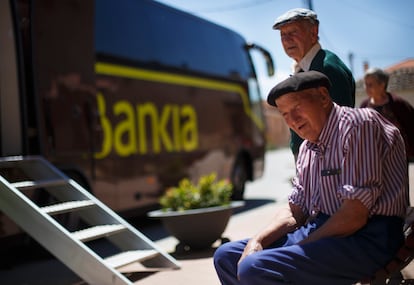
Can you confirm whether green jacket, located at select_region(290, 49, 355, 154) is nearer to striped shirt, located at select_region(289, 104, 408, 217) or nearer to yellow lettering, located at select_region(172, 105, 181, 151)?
striped shirt, located at select_region(289, 104, 408, 217)

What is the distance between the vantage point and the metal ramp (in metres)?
5.17

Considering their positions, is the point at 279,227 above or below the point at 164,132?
below

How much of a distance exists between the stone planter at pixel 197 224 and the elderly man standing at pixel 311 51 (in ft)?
10.1

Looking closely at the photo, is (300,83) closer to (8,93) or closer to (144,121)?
(8,93)

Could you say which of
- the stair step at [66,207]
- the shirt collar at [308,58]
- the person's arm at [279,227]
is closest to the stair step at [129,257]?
the stair step at [66,207]

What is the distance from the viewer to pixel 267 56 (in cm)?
1330

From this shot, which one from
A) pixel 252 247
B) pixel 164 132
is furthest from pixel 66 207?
pixel 164 132

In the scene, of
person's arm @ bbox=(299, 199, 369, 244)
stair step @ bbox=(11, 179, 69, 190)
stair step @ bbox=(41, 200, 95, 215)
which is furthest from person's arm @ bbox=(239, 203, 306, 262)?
stair step @ bbox=(11, 179, 69, 190)

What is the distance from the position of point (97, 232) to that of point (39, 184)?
695mm

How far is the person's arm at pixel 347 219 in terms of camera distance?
2693 mm

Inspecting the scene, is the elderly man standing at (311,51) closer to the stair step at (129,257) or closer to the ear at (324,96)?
the ear at (324,96)

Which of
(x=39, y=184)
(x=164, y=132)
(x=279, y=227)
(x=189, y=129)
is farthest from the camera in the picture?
(x=189, y=129)

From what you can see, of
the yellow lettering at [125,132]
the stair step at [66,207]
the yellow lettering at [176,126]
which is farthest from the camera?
the yellow lettering at [176,126]

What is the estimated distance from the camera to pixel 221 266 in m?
3.04
